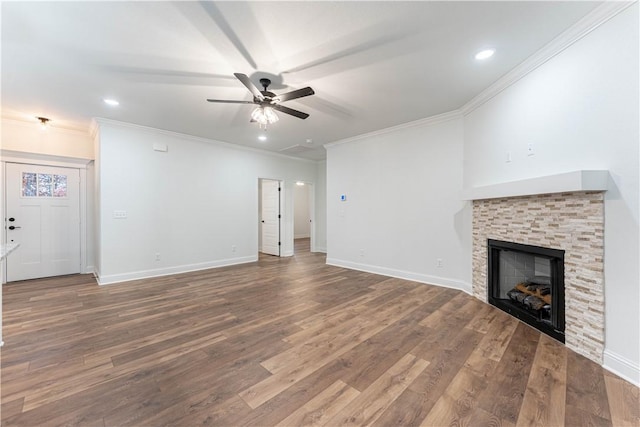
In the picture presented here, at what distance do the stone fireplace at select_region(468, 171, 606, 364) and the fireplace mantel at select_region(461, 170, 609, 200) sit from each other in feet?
0.08

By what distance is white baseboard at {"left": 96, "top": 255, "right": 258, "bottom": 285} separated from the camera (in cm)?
440

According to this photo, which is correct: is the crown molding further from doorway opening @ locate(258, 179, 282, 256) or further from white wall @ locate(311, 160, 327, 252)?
doorway opening @ locate(258, 179, 282, 256)

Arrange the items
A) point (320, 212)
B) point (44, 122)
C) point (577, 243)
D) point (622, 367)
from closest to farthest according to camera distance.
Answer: point (622, 367) → point (577, 243) → point (44, 122) → point (320, 212)

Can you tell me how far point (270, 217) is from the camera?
24.1 ft

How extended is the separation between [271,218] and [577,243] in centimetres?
620

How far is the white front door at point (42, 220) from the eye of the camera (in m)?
4.54

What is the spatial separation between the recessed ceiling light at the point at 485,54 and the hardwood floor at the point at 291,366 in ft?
9.16

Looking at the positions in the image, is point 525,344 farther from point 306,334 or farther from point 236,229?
point 236,229

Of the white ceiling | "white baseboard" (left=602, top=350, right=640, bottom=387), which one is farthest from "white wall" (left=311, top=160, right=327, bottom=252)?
"white baseboard" (left=602, top=350, right=640, bottom=387)

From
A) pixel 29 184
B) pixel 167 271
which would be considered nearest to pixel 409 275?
pixel 167 271

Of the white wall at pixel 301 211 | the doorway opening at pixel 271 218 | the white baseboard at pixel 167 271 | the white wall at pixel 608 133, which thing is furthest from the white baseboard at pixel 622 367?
the white wall at pixel 301 211

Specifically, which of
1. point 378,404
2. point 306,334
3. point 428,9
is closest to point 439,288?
point 306,334

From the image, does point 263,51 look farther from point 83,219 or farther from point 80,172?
point 83,219

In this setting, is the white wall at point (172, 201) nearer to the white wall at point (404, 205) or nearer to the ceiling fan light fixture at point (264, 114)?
the white wall at point (404, 205)
